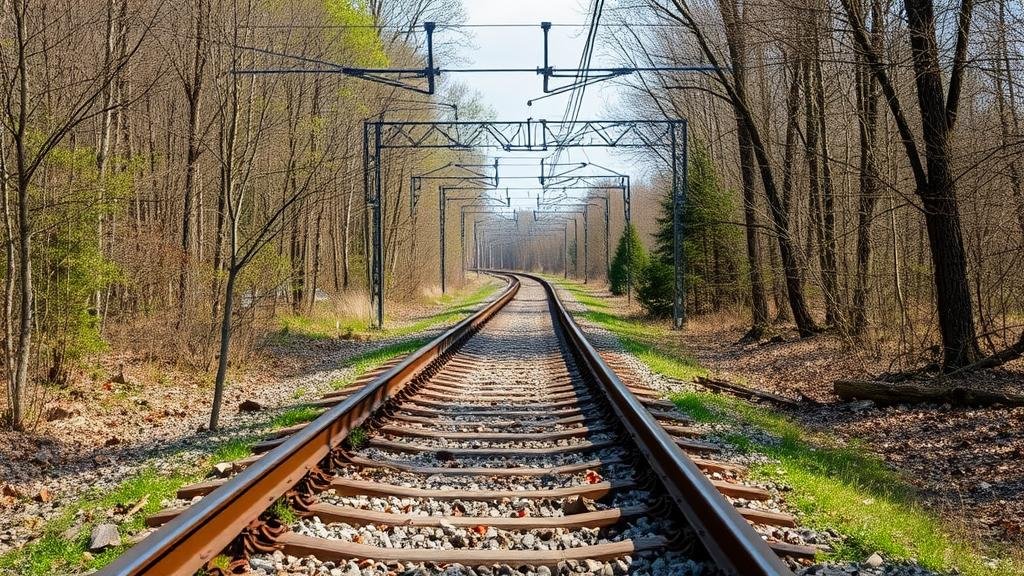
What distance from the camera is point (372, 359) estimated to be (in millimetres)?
15156

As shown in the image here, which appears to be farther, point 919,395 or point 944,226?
point 944,226

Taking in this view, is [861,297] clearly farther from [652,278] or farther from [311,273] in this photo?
[311,273]

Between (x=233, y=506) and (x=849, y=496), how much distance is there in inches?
153

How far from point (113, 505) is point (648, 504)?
3265mm

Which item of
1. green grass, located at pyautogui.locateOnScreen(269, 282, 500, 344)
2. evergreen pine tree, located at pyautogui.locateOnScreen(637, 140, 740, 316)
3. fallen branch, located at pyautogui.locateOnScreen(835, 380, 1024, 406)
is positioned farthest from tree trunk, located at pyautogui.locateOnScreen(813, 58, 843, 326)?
green grass, located at pyautogui.locateOnScreen(269, 282, 500, 344)

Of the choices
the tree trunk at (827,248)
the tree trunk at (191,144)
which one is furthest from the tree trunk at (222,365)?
the tree trunk at (827,248)

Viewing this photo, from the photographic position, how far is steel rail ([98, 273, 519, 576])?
347 centimetres

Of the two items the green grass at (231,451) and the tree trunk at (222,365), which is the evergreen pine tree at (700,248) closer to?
the tree trunk at (222,365)

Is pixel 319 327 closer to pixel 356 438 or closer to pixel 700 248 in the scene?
pixel 700 248

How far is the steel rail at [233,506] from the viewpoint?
11.4 ft

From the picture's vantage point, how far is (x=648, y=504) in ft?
16.6

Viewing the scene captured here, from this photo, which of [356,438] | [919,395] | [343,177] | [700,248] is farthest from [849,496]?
[700,248]

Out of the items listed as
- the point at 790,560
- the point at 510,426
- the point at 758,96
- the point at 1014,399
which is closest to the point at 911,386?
the point at 1014,399

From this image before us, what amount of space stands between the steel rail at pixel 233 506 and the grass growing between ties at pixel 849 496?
8.91 ft
